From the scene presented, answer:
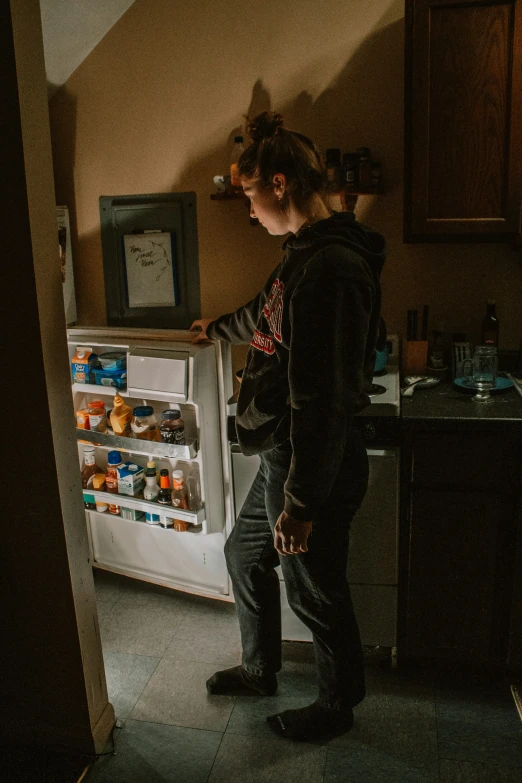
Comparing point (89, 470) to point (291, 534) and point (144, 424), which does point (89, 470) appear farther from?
point (291, 534)

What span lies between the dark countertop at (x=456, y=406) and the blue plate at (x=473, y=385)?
0.05 ft

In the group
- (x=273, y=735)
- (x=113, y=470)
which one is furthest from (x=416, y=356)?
(x=273, y=735)

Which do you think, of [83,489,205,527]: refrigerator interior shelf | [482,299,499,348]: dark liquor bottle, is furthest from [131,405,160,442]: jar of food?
[482,299,499,348]: dark liquor bottle

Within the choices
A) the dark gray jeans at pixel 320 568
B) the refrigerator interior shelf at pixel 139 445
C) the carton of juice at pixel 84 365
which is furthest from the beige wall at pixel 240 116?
the dark gray jeans at pixel 320 568

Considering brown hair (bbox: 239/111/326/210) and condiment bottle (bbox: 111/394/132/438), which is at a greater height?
brown hair (bbox: 239/111/326/210)

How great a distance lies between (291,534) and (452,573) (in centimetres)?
71

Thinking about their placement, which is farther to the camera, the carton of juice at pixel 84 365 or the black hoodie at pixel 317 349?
the carton of juice at pixel 84 365

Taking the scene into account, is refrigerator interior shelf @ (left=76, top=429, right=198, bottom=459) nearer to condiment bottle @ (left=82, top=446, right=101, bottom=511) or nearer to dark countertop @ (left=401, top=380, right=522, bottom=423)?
condiment bottle @ (left=82, top=446, right=101, bottom=511)

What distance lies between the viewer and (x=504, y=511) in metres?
1.95

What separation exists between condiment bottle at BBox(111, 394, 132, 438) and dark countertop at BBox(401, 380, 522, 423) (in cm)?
106

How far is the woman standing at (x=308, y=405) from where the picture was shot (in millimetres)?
1455

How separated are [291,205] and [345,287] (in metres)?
0.31

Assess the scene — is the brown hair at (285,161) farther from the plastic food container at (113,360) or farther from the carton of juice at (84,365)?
the carton of juice at (84,365)

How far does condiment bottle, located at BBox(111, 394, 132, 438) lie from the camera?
2.50m
